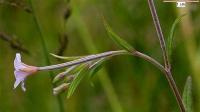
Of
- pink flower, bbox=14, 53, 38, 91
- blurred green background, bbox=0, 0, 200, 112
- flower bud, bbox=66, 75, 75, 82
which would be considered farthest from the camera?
blurred green background, bbox=0, 0, 200, 112

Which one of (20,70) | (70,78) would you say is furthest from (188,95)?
(20,70)

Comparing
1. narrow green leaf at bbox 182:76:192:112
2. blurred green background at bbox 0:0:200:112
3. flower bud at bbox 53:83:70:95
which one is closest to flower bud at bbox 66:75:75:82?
flower bud at bbox 53:83:70:95

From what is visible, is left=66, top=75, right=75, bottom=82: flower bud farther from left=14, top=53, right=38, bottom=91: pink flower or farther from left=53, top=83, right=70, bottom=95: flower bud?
left=14, top=53, right=38, bottom=91: pink flower

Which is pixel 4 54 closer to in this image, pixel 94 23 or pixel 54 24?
pixel 54 24

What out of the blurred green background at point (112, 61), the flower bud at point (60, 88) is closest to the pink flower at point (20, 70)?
the flower bud at point (60, 88)

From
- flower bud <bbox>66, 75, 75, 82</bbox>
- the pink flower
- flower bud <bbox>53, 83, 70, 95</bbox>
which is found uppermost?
the pink flower

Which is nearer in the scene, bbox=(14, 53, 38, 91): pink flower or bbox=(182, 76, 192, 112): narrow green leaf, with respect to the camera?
bbox=(14, 53, 38, 91): pink flower

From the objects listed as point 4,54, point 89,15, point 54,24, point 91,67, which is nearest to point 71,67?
point 91,67

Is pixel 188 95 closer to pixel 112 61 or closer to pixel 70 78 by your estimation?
pixel 70 78
